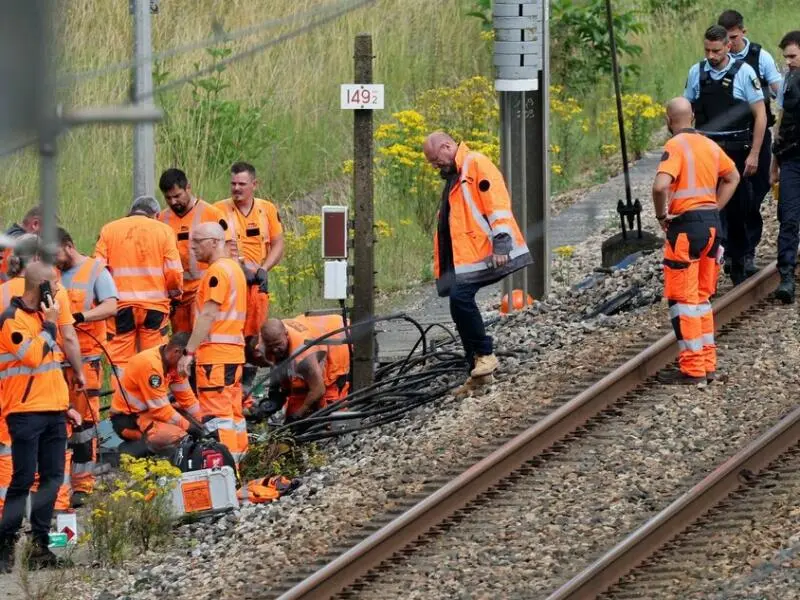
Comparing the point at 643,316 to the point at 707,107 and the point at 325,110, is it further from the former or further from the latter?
the point at 325,110

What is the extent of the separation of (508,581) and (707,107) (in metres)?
5.08

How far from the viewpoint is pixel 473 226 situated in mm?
11945

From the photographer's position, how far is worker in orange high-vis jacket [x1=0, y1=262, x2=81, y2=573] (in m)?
10.7

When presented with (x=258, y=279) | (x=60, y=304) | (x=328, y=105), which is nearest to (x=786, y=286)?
(x=258, y=279)

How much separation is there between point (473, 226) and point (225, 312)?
1670 mm

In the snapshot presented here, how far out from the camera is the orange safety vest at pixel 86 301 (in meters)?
12.3

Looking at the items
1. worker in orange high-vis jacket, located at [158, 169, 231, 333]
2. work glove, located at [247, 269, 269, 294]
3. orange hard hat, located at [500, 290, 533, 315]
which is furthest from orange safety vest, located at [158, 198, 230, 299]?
orange hard hat, located at [500, 290, 533, 315]

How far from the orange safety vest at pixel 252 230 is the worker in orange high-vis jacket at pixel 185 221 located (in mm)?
380

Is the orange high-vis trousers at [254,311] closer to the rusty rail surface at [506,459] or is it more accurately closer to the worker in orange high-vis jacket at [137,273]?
the worker in orange high-vis jacket at [137,273]

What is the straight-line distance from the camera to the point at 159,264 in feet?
42.2

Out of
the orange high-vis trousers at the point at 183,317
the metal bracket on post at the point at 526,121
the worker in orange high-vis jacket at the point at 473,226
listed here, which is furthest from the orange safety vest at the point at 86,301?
the metal bracket on post at the point at 526,121

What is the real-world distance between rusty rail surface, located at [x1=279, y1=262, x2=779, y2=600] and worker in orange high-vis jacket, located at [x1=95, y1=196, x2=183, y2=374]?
3.10 m

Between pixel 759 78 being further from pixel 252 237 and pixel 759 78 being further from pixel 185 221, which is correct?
pixel 185 221

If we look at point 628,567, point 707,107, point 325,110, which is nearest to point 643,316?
point 707,107
